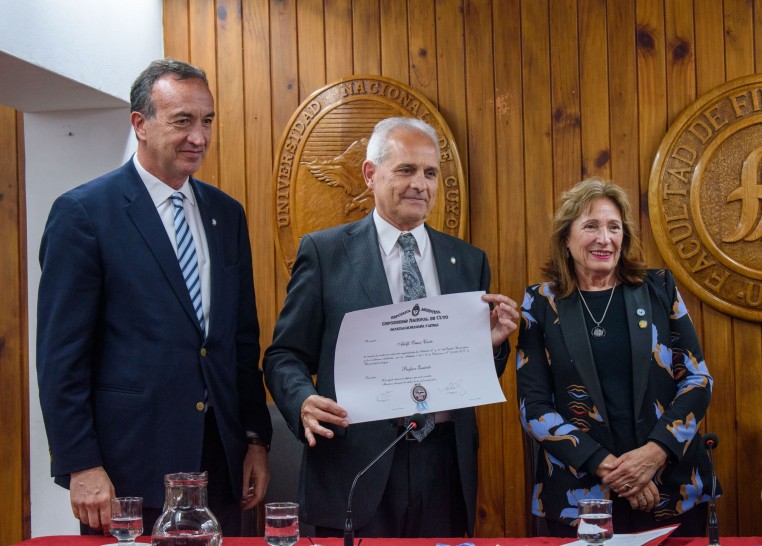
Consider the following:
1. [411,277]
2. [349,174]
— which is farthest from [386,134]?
[349,174]

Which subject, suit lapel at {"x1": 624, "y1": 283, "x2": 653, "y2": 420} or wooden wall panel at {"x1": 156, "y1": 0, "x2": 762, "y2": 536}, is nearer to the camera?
suit lapel at {"x1": 624, "y1": 283, "x2": 653, "y2": 420}

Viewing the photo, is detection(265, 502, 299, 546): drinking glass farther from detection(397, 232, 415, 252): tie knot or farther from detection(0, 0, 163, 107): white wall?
detection(0, 0, 163, 107): white wall

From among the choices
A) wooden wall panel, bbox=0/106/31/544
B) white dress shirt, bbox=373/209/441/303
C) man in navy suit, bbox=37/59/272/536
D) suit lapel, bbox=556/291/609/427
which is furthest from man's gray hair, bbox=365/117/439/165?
wooden wall panel, bbox=0/106/31/544

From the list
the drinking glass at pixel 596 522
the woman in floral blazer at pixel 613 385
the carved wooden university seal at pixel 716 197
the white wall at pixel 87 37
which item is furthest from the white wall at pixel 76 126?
the drinking glass at pixel 596 522

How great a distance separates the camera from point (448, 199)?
3436 mm

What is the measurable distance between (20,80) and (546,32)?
6.69ft

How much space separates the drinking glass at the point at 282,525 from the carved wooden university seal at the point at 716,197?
2216 mm

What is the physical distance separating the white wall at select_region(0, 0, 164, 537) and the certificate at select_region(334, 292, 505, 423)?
1.66 meters

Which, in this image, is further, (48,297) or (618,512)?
(618,512)

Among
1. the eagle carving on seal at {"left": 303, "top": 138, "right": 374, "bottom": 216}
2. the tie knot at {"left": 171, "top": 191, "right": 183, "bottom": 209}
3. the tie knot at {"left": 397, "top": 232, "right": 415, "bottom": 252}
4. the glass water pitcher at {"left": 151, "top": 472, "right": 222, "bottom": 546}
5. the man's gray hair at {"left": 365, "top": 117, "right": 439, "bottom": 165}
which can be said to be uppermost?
the eagle carving on seal at {"left": 303, "top": 138, "right": 374, "bottom": 216}

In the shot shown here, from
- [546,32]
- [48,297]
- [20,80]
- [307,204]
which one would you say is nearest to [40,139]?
[20,80]

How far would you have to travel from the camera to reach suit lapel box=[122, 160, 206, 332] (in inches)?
87.9

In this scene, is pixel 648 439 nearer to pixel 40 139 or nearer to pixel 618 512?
pixel 618 512

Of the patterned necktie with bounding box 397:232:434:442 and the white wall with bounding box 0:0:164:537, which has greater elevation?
the white wall with bounding box 0:0:164:537
